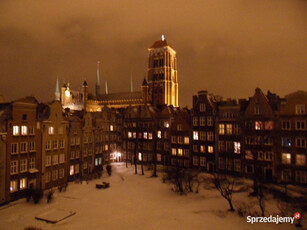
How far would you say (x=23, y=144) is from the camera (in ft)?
124

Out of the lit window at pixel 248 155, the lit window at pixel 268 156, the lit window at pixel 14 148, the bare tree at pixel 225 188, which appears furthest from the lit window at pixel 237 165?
the lit window at pixel 14 148

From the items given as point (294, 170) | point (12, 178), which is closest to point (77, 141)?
point (12, 178)

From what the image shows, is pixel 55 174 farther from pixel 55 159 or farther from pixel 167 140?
pixel 167 140

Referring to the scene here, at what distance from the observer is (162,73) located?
12131 cm

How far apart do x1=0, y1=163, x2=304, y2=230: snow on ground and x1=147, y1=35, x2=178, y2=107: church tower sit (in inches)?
3103

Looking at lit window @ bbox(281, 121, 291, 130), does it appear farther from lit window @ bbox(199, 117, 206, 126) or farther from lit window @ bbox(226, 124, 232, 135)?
lit window @ bbox(199, 117, 206, 126)

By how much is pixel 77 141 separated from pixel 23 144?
12853 mm

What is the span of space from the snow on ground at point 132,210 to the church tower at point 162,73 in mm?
78812

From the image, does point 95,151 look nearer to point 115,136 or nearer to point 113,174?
point 113,174

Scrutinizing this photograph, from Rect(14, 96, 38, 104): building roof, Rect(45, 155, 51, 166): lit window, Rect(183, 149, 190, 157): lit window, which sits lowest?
Rect(183, 149, 190, 157): lit window

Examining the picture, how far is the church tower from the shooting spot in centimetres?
11871

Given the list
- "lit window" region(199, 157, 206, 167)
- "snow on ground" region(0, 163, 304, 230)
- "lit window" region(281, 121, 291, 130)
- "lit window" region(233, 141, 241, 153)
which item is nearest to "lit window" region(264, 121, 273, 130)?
"lit window" region(281, 121, 291, 130)

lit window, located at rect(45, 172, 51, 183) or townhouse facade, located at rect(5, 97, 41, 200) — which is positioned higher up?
townhouse facade, located at rect(5, 97, 41, 200)

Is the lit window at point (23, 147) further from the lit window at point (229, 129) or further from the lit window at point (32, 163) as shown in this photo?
the lit window at point (229, 129)
